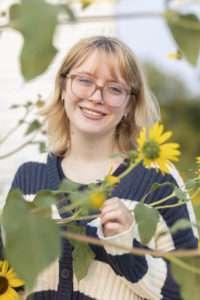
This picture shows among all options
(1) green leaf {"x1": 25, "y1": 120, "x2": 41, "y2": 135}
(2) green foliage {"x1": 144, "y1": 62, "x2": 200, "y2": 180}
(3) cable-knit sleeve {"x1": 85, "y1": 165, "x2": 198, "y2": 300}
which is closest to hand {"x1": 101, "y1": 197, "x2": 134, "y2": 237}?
(3) cable-knit sleeve {"x1": 85, "y1": 165, "x2": 198, "y2": 300}

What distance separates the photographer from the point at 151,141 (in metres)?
0.47

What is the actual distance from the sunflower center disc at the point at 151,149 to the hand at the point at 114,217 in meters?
0.20

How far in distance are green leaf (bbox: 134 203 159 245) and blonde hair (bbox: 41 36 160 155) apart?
23.4 inches

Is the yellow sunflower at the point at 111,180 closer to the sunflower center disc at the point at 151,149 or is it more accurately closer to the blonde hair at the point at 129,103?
the sunflower center disc at the point at 151,149

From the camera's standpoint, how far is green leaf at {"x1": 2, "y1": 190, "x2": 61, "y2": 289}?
0.25 metres

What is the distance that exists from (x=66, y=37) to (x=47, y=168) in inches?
71.5

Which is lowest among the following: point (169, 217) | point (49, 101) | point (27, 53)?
point (169, 217)

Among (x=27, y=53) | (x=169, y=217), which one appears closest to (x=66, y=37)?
(x=169, y=217)

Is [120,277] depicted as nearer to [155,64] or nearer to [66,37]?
[66,37]

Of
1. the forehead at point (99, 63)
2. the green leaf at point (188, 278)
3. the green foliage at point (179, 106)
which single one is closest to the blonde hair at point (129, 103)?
the forehead at point (99, 63)

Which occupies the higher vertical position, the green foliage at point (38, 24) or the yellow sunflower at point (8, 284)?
the green foliage at point (38, 24)

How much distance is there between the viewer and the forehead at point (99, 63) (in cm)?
102

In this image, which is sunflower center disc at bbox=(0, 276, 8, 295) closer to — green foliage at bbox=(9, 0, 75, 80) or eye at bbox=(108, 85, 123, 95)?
eye at bbox=(108, 85, 123, 95)

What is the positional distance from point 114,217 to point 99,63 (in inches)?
17.3
